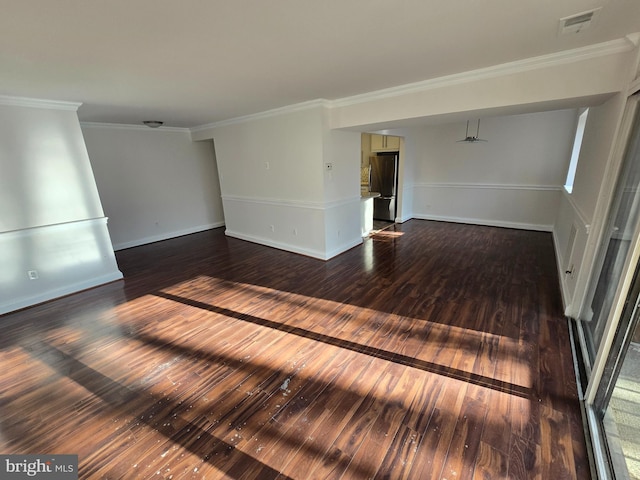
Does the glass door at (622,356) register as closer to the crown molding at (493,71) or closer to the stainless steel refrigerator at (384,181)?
the crown molding at (493,71)

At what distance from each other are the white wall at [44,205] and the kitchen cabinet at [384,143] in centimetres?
583

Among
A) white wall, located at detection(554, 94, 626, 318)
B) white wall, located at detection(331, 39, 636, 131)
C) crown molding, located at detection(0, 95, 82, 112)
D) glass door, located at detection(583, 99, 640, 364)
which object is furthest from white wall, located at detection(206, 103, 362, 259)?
glass door, located at detection(583, 99, 640, 364)

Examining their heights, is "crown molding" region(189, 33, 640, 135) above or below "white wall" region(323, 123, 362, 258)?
above

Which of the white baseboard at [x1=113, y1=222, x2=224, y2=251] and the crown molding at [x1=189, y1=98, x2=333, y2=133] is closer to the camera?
the crown molding at [x1=189, y1=98, x2=333, y2=133]

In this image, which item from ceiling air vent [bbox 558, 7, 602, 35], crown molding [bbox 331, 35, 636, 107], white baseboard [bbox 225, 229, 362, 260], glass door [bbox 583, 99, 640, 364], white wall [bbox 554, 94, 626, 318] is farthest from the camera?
white baseboard [bbox 225, 229, 362, 260]

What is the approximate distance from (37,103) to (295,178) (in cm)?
316

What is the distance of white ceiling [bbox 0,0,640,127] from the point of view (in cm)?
153

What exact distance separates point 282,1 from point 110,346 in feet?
9.76

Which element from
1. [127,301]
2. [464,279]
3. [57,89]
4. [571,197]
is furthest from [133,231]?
[571,197]

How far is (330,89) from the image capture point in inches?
128

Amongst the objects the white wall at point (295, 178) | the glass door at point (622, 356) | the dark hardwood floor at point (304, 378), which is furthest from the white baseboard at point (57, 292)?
the glass door at point (622, 356)


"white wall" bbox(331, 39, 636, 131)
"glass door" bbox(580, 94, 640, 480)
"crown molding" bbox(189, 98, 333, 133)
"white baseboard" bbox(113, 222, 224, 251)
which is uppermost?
"crown molding" bbox(189, 98, 333, 133)

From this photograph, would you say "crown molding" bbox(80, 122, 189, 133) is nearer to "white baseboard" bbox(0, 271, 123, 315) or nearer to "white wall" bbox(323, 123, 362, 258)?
"white baseboard" bbox(0, 271, 123, 315)

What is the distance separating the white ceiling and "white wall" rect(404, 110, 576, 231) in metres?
3.88
